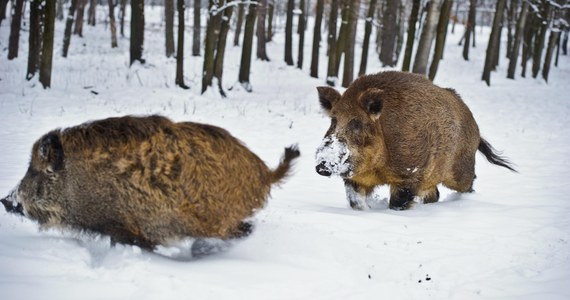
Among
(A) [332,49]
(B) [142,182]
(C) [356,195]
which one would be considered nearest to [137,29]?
(A) [332,49]

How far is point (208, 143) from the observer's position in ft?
10.6

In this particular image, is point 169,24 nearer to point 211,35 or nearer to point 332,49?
point 332,49

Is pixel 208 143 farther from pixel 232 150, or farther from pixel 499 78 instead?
pixel 499 78

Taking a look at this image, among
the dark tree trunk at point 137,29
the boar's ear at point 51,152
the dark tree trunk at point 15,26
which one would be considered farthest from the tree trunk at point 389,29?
the boar's ear at point 51,152

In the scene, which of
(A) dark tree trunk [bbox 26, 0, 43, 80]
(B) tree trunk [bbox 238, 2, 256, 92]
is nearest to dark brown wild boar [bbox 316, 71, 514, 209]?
(B) tree trunk [bbox 238, 2, 256, 92]

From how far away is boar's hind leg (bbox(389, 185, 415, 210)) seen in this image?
4.93 m

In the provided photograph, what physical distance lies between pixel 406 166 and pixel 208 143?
2.39m

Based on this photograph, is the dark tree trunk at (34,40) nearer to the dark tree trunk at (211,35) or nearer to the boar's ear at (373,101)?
the dark tree trunk at (211,35)

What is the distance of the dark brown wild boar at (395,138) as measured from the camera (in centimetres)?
455

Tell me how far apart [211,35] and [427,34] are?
6.08 metres

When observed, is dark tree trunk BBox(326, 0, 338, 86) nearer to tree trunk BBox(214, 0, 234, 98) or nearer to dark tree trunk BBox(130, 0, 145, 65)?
tree trunk BBox(214, 0, 234, 98)

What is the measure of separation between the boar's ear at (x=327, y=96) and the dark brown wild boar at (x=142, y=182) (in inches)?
72.3

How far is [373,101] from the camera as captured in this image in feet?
15.0

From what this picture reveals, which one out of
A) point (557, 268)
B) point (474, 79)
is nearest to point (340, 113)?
point (557, 268)
